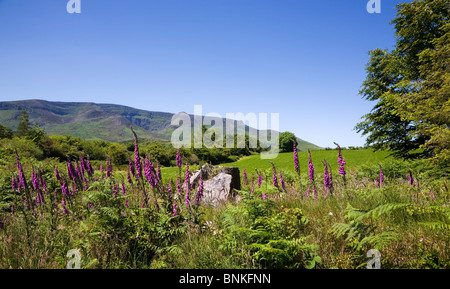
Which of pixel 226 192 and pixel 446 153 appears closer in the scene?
pixel 226 192

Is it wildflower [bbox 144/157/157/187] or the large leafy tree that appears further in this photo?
the large leafy tree

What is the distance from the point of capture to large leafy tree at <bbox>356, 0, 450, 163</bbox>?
46.3 ft

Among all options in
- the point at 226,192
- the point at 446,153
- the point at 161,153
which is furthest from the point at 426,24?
the point at 161,153

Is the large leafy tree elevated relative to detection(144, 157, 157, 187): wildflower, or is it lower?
elevated

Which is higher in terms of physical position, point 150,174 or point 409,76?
point 409,76

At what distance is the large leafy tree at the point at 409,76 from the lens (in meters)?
14.1

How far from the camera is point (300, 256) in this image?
2.70 meters

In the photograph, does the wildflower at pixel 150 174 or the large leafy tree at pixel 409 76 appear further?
the large leafy tree at pixel 409 76

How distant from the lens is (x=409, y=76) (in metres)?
18.5

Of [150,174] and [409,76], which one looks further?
[409,76]

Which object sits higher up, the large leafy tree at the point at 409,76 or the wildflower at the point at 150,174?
the large leafy tree at the point at 409,76
